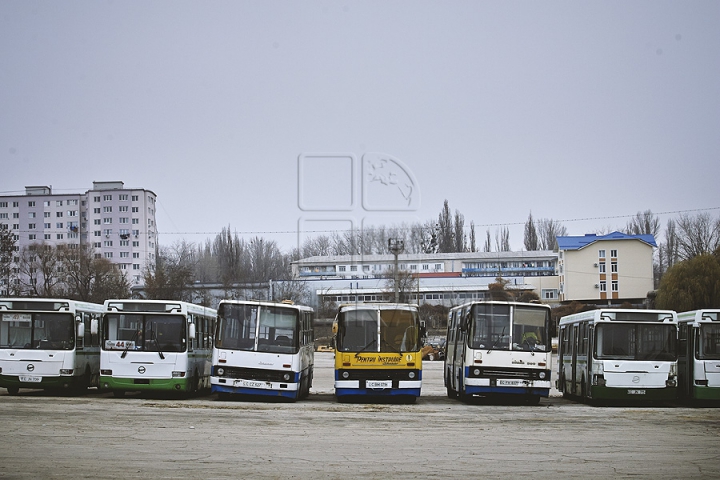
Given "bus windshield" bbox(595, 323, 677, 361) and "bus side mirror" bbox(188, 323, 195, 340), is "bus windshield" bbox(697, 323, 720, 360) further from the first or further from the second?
"bus side mirror" bbox(188, 323, 195, 340)

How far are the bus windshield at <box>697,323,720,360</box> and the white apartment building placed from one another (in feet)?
329

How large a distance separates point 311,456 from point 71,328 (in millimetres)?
14966

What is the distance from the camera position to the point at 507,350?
78.1 ft

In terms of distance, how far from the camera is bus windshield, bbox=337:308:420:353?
24031 millimetres

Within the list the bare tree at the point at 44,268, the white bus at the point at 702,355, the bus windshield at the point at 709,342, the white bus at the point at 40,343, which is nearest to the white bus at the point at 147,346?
the white bus at the point at 40,343

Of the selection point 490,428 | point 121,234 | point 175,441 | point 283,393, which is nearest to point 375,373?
point 283,393

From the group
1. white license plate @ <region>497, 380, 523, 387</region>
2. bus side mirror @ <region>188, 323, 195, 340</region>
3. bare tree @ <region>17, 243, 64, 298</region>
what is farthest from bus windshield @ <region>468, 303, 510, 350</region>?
bare tree @ <region>17, 243, 64, 298</region>

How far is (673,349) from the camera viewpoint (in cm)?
2403

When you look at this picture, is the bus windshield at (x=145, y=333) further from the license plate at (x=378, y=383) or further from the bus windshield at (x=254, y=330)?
the license plate at (x=378, y=383)

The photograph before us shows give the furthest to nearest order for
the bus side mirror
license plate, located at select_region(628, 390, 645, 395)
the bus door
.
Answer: the bus door → the bus side mirror → license plate, located at select_region(628, 390, 645, 395)

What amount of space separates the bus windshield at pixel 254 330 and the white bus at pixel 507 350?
527cm

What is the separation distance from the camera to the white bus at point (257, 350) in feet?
77.9

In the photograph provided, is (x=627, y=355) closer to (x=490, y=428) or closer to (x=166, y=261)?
(x=490, y=428)

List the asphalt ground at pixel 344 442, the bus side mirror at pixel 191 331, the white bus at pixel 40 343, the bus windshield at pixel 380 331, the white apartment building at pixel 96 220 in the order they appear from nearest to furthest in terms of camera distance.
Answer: the asphalt ground at pixel 344 442 < the bus windshield at pixel 380 331 < the bus side mirror at pixel 191 331 < the white bus at pixel 40 343 < the white apartment building at pixel 96 220
